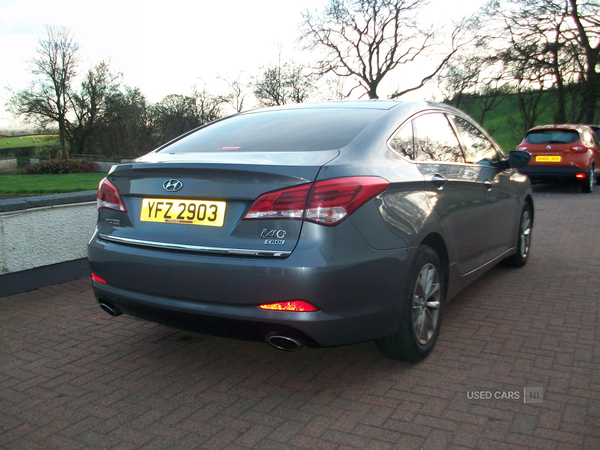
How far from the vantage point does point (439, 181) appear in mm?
3697

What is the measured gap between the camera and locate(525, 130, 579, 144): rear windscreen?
13977 mm

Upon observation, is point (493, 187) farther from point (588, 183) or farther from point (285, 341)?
point (588, 183)

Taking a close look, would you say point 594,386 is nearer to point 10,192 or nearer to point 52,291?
point 52,291

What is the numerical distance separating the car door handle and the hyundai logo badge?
159 cm

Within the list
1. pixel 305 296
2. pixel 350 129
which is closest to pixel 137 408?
pixel 305 296

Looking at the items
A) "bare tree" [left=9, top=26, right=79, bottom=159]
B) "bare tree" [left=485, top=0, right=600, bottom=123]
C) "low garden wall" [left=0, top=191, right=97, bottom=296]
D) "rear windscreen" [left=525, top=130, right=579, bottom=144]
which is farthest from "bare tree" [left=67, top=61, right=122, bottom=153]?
"low garden wall" [left=0, top=191, right=97, bottom=296]

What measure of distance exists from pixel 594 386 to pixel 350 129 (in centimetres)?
197

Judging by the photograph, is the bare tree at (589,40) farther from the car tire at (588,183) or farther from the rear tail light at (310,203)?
the rear tail light at (310,203)

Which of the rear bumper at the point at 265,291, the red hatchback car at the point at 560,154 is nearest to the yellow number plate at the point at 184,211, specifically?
the rear bumper at the point at 265,291

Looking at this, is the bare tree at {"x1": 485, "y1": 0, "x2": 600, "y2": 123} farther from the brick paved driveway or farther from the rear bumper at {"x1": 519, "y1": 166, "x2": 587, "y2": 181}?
the brick paved driveway

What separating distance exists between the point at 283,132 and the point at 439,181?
1060 mm

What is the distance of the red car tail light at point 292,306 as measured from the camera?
8.96 ft

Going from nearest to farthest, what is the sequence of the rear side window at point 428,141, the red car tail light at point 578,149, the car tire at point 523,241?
1. the rear side window at point 428,141
2. the car tire at point 523,241
3. the red car tail light at point 578,149

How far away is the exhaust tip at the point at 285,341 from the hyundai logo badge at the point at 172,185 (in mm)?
917
